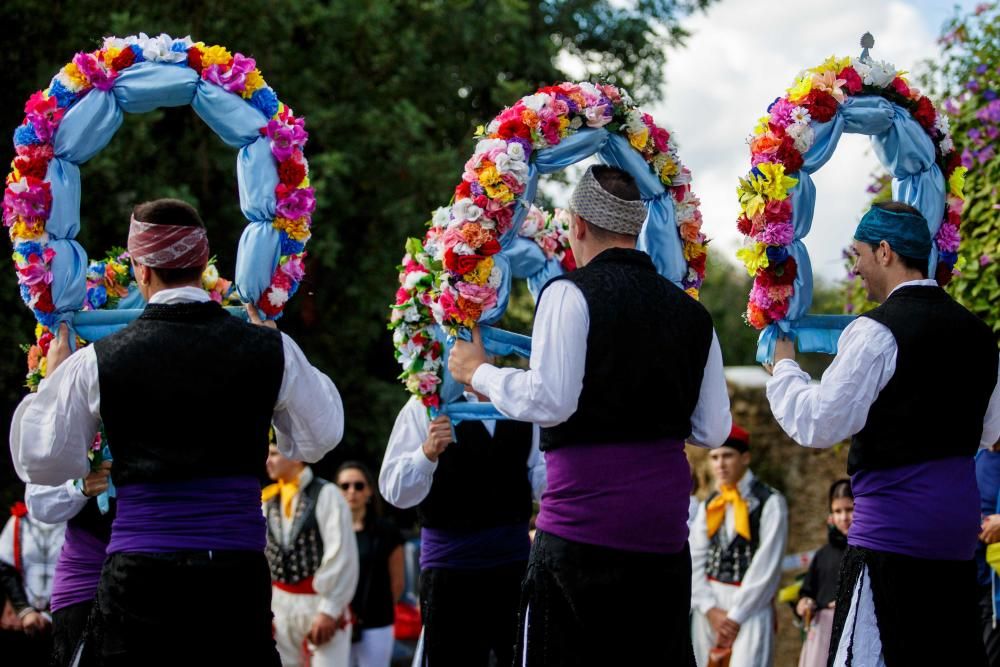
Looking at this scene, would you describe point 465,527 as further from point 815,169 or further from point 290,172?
point 815,169

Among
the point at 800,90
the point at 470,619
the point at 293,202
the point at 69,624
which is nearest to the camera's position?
the point at 293,202

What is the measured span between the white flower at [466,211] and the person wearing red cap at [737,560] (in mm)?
3437

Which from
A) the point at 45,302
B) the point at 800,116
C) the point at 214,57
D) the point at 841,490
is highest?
the point at 214,57

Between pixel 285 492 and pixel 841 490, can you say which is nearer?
pixel 841 490

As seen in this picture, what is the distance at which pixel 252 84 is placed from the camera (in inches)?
206

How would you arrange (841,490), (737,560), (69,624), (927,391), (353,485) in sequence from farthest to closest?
(353,485)
(841,490)
(737,560)
(69,624)
(927,391)

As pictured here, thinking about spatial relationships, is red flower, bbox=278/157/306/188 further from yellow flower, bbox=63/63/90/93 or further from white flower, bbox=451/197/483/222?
yellow flower, bbox=63/63/90/93

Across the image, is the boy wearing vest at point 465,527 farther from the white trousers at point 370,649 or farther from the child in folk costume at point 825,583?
the white trousers at point 370,649

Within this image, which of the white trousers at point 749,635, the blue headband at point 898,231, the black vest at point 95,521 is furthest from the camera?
the white trousers at point 749,635

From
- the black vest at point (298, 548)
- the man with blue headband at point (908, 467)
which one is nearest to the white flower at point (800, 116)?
the man with blue headband at point (908, 467)

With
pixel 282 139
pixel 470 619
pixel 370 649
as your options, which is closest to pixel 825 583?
pixel 370 649

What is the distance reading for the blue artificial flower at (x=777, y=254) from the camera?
511 cm

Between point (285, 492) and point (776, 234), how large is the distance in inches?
173

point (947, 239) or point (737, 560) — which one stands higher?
point (947, 239)
